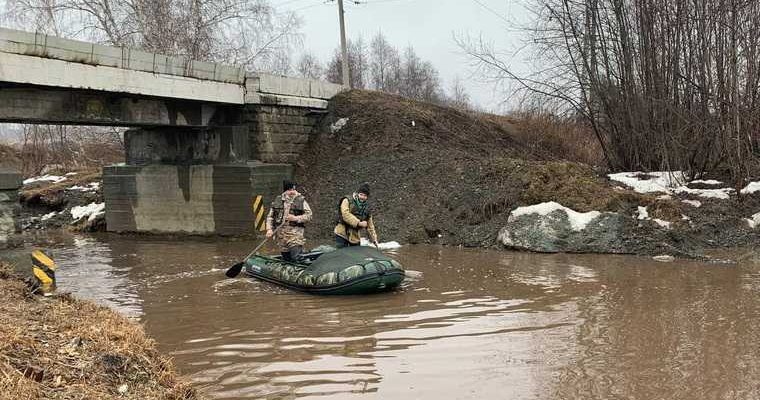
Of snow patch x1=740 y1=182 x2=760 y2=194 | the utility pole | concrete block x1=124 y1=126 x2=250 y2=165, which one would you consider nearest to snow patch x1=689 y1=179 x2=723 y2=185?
snow patch x1=740 y1=182 x2=760 y2=194

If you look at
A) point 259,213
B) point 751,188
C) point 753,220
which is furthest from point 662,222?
point 259,213

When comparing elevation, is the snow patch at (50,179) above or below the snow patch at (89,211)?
above

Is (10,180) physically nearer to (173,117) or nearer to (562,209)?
(173,117)

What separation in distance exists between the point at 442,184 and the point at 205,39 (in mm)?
14460

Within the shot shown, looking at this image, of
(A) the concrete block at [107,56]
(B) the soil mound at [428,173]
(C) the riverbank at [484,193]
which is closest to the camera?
(A) the concrete block at [107,56]

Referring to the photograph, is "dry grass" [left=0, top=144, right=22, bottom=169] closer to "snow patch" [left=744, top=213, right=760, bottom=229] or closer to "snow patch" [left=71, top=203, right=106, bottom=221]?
"snow patch" [left=71, top=203, right=106, bottom=221]

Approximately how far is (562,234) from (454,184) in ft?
14.5

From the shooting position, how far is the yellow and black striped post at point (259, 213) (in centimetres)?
1736

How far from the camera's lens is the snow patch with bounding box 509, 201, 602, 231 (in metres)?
13.6

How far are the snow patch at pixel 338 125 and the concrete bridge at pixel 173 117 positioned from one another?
2.01ft

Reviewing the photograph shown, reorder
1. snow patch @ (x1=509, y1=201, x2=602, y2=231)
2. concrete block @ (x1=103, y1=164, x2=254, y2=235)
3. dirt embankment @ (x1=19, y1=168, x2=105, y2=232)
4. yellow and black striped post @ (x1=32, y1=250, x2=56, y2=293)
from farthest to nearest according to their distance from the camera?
dirt embankment @ (x1=19, y1=168, x2=105, y2=232)
concrete block @ (x1=103, y1=164, x2=254, y2=235)
snow patch @ (x1=509, y1=201, x2=602, y2=231)
yellow and black striped post @ (x1=32, y1=250, x2=56, y2=293)

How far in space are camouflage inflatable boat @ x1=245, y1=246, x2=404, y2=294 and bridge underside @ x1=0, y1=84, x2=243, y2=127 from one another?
7981 mm

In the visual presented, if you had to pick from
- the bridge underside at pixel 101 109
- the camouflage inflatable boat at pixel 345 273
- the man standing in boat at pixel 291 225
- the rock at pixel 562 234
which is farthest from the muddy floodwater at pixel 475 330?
the bridge underside at pixel 101 109

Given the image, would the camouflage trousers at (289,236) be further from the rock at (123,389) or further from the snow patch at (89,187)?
the snow patch at (89,187)
